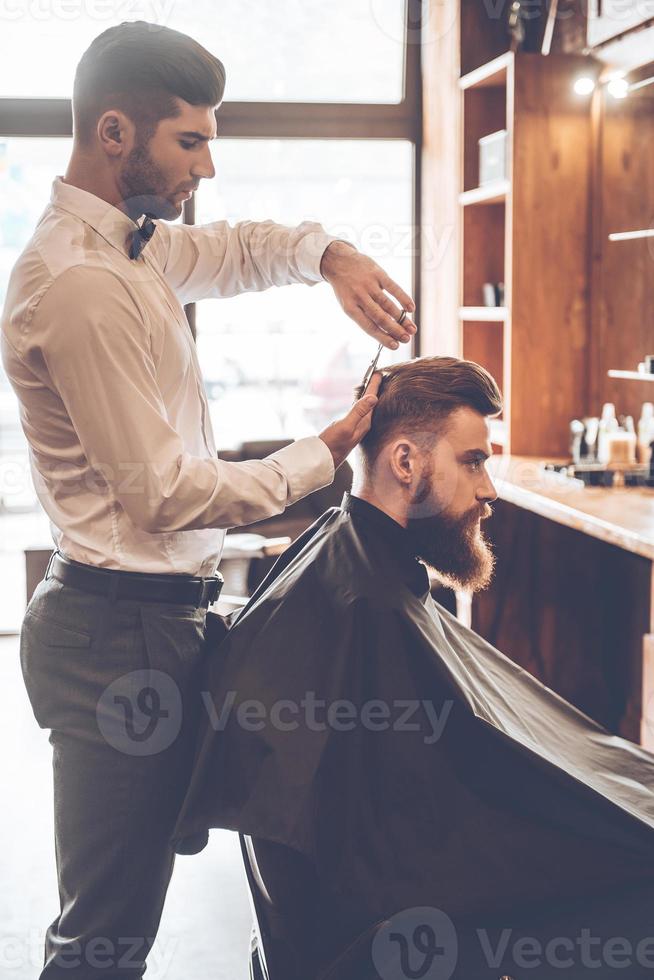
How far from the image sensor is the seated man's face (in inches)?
74.7

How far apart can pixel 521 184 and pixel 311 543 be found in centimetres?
276

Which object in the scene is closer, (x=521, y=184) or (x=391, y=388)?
(x=391, y=388)

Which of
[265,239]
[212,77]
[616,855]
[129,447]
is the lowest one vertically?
[616,855]

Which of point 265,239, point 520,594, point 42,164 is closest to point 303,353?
point 42,164

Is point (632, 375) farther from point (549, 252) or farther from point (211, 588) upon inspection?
point (211, 588)

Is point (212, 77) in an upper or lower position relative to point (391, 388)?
upper

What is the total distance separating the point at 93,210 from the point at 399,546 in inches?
31.3

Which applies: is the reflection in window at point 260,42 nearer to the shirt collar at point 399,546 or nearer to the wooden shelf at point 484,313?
the wooden shelf at point 484,313

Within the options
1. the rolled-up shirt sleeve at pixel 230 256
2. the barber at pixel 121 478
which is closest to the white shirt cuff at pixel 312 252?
the rolled-up shirt sleeve at pixel 230 256

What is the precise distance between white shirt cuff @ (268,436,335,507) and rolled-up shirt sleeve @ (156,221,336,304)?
0.40 meters

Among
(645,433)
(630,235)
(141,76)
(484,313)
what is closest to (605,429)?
(645,433)

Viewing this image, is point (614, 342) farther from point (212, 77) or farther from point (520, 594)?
point (212, 77)

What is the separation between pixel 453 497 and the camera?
1913mm

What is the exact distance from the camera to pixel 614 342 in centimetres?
421
